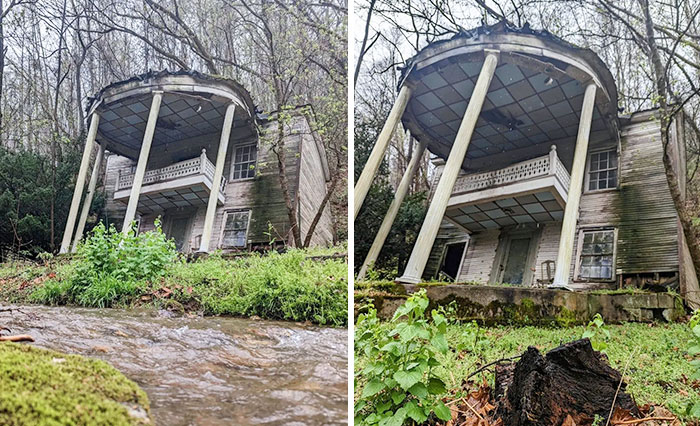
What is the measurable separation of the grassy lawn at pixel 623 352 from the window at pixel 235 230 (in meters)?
0.59

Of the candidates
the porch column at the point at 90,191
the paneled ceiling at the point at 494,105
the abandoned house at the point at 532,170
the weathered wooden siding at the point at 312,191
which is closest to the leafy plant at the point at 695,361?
the abandoned house at the point at 532,170

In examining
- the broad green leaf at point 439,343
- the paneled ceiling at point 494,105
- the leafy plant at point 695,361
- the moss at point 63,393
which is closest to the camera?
the moss at point 63,393

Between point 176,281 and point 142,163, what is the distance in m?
0.48

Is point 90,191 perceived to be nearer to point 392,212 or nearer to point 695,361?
point 392,212

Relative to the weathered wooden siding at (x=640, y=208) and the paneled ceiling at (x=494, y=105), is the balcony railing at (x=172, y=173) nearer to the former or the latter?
the paneled ceiling at (x=494, y=105)

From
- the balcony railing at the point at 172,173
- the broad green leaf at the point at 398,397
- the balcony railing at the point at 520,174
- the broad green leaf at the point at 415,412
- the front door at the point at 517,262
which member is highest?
the balcony railing at the point at 520,174

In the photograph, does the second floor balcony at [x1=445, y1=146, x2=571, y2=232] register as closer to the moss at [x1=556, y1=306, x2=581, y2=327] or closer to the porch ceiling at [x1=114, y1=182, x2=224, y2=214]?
the moss at [x1=556, y1=306, x2=581, y2=327]

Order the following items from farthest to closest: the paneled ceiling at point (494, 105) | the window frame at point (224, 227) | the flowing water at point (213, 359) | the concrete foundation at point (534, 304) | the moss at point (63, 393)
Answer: the paneled ceiling at point (494, 105) < the window frame at point (224, 227) < the concrete foundation at point (534, 304) < the flowing water at point (213, 359) < the moss at point (63, 393)

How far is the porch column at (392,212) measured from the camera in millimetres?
1803

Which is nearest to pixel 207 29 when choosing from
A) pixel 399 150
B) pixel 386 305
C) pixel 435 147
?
pixel 399 150

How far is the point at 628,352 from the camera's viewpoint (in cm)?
131

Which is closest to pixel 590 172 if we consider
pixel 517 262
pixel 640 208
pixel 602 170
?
pixel 602 170

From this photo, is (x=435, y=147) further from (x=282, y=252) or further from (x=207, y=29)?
(x=207, y=29)

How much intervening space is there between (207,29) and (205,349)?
1.29 meters
